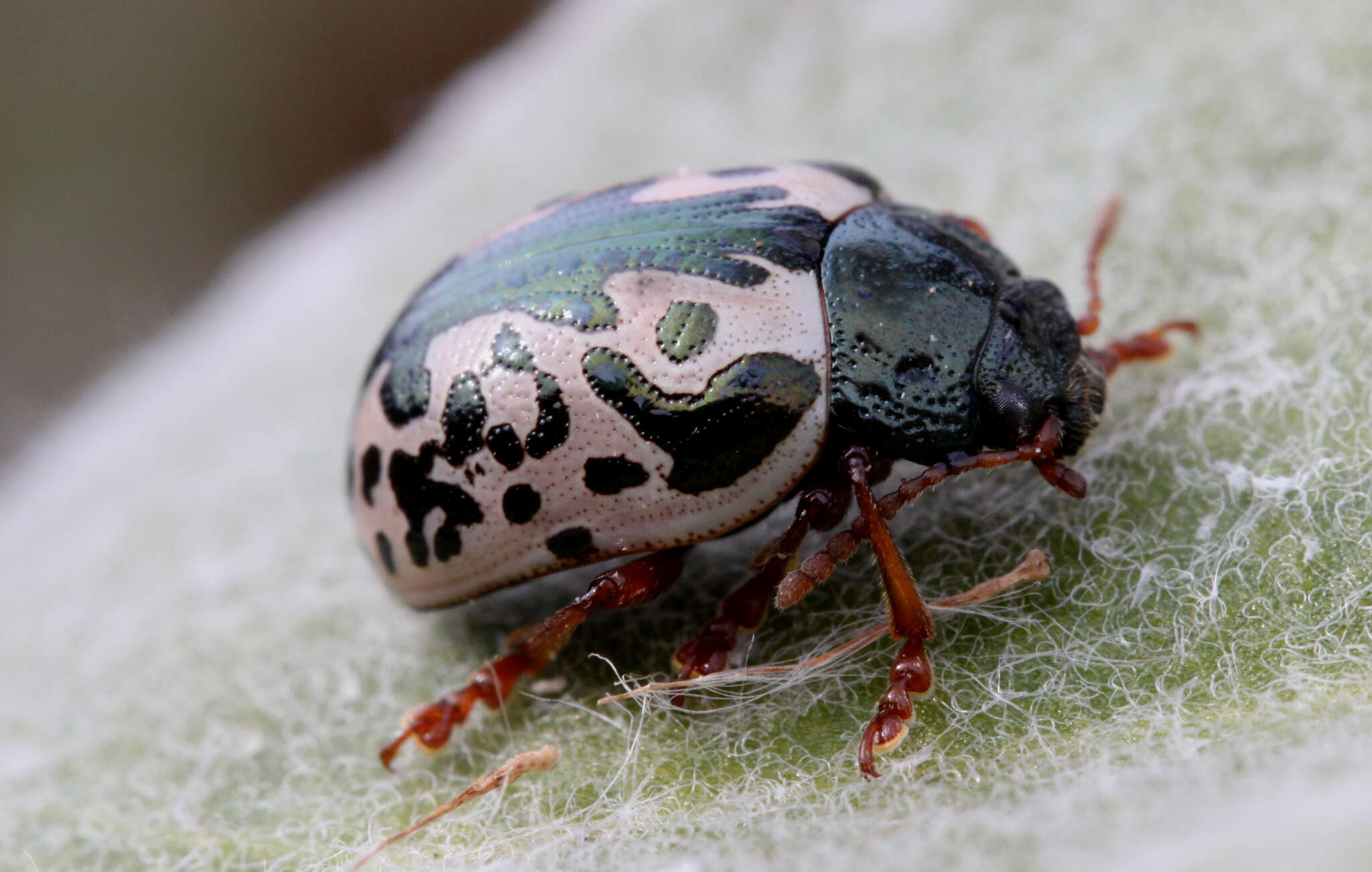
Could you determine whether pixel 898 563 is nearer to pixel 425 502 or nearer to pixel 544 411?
pixel 544 411

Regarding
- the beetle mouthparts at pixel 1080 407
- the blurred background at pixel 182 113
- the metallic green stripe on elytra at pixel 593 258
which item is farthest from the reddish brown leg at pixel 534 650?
the blurred background at pixel 182 113

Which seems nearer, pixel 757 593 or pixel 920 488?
pixel 920 488

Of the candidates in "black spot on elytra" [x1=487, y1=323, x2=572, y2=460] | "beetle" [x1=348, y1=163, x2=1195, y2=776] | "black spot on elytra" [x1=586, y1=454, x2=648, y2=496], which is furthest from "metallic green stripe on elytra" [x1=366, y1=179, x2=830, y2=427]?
"black spot on elytra" [x1=586, y1=454, x2=648, y2=496]

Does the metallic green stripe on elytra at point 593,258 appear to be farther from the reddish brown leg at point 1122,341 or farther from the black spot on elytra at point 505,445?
the reddish brown leg at point 1122,341

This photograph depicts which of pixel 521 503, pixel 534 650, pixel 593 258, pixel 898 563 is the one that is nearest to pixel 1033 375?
pixel 898 563

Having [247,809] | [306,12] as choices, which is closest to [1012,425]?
[247,809]

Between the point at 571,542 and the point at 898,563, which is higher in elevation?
the point at 571,542
